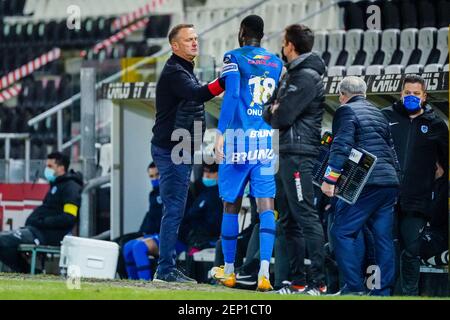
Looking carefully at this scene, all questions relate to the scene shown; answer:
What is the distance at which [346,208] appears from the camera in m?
11.1

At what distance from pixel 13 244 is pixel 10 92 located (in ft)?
25.5

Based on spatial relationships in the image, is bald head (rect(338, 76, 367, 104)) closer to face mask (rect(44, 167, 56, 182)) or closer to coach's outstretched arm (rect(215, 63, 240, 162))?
coach's outstretched arm (rect(215, 63, 240, 162))

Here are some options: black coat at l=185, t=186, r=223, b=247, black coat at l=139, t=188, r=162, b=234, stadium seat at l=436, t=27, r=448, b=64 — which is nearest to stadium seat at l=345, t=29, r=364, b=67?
stadium seat at l=436, t=27, r=448, b=64

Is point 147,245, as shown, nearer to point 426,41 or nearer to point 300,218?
point 426,41

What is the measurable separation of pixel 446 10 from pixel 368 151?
5345 millimetres

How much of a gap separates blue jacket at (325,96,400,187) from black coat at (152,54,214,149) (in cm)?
113

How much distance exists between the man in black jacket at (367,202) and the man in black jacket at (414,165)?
0.65 m

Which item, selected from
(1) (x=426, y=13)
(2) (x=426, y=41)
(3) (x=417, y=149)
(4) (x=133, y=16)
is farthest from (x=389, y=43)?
(4) (x=133, y=16)

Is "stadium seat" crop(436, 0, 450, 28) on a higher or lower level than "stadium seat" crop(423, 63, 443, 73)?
higher

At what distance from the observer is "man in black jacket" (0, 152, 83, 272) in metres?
15.5

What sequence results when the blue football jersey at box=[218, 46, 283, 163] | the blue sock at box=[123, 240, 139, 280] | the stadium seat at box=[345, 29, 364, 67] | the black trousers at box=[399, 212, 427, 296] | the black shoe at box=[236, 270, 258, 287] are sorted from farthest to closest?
1. the stadium seat at box=[345, 29, 364, 67]
2. the blue sock at box=[123, 240, 139, 280]
3. the black trousers at box=[399, 212, 427, 296]
4. the black shoe at box=[236, 270, 258, 287]
5. the blue football jersey at box=[218, 46, 283, 163]

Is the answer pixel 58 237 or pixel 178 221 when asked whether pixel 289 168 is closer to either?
pixel 178 221
